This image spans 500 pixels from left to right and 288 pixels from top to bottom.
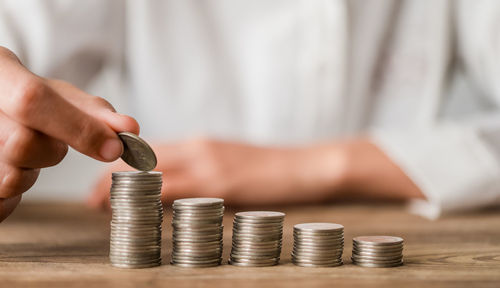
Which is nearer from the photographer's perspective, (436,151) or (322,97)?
(436,151)

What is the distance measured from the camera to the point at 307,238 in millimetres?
903

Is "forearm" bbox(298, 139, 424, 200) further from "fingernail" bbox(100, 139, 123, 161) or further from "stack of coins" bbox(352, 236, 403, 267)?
"fingernail" bbox(100, 139, 123, 161)

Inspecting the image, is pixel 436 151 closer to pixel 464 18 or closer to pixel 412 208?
pixel 412 208

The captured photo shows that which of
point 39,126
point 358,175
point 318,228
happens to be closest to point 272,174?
point 358,175

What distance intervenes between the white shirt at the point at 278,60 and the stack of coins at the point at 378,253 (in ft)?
3.46

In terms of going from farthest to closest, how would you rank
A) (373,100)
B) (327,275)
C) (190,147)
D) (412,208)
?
(373,100) < (190,147) < (412,208) < (327,275)

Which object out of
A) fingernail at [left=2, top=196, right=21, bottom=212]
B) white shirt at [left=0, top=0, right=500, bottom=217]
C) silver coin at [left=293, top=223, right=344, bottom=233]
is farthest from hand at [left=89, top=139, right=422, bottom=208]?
silver coin at [left=293, top=223, right=344, bottom=233]

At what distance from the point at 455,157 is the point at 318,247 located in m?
0.84

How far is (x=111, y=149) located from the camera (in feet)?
2.88

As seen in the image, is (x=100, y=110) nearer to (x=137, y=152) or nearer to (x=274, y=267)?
(x=137, y=152)

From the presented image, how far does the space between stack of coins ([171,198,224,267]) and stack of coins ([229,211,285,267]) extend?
3cm

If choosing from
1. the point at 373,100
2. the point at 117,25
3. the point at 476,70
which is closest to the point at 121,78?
the point at 117,25

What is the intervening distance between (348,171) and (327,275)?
0.84 meters

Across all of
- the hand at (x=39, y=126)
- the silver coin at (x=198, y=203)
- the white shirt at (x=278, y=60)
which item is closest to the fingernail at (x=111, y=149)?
the hand at (x=39, y=126)
